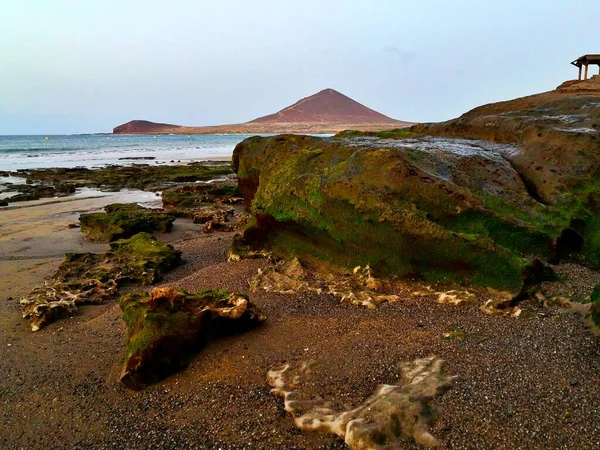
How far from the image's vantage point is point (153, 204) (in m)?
14.7

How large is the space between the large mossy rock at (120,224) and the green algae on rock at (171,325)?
18.2 feet

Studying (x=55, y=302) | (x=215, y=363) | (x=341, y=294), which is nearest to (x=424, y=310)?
(x=341, y=294)

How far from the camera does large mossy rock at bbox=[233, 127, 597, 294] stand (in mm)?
5113

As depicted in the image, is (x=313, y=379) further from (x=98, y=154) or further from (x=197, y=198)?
(x=98, y=154)

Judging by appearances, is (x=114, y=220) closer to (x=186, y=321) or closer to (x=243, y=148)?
(x=243, y=148)

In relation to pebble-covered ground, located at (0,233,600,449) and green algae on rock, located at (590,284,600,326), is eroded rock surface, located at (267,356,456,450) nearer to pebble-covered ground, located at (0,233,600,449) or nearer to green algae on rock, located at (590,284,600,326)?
pebble-covered ground, located at (0,233,600,449)

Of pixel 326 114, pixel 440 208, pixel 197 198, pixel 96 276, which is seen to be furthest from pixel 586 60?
pixel 326 114

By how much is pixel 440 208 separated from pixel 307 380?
2714 millimetres

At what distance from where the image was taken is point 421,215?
17.2 feet

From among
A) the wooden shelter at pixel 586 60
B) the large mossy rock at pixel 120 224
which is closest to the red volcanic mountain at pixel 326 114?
the wooden shelter at pixel 586 60

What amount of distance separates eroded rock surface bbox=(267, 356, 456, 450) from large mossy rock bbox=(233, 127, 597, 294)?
176 cm

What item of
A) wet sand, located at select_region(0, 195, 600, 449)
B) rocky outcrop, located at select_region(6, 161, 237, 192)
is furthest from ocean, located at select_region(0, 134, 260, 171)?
wet sand, located at select_region(0, 195, 600, 449)

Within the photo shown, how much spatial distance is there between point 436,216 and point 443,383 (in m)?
2.44

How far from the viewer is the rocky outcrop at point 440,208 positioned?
5.16 m
